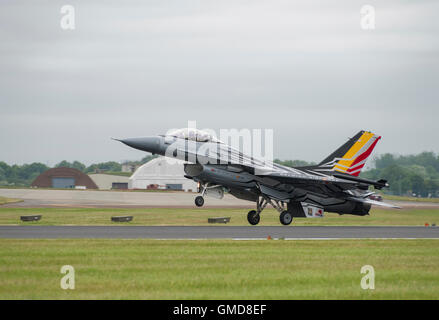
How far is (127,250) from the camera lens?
65.4 ft

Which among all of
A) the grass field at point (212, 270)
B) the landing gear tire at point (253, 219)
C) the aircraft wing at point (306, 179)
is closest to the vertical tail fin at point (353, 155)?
the aircraft wing at point (306, 179)

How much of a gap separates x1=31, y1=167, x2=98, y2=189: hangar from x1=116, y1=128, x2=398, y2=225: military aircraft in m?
111

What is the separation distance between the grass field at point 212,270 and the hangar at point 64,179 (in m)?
122

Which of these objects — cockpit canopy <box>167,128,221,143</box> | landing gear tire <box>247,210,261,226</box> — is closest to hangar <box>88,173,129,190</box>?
landing gear tire <box>247,210,261,226</box>

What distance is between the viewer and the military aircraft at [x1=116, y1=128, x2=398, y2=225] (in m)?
32.2

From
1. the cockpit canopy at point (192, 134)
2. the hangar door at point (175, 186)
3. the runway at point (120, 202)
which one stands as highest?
the cockpit canopy at point (192, 134)

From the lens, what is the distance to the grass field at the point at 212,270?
12.9m

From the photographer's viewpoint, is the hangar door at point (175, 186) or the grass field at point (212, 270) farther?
the hangar door at point (175, 186)

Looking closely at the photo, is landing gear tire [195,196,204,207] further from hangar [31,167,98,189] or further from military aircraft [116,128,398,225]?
hangar [31,167,98,189]

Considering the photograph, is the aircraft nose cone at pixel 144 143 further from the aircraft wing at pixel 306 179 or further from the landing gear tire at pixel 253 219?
the landing gear tire at pixel 253 219

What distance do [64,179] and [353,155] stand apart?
388 feet

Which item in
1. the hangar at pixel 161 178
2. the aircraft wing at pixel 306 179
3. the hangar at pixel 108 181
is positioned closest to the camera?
the aircraft wing at pixel 306 179

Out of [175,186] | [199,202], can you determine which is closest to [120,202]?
[199,202]
